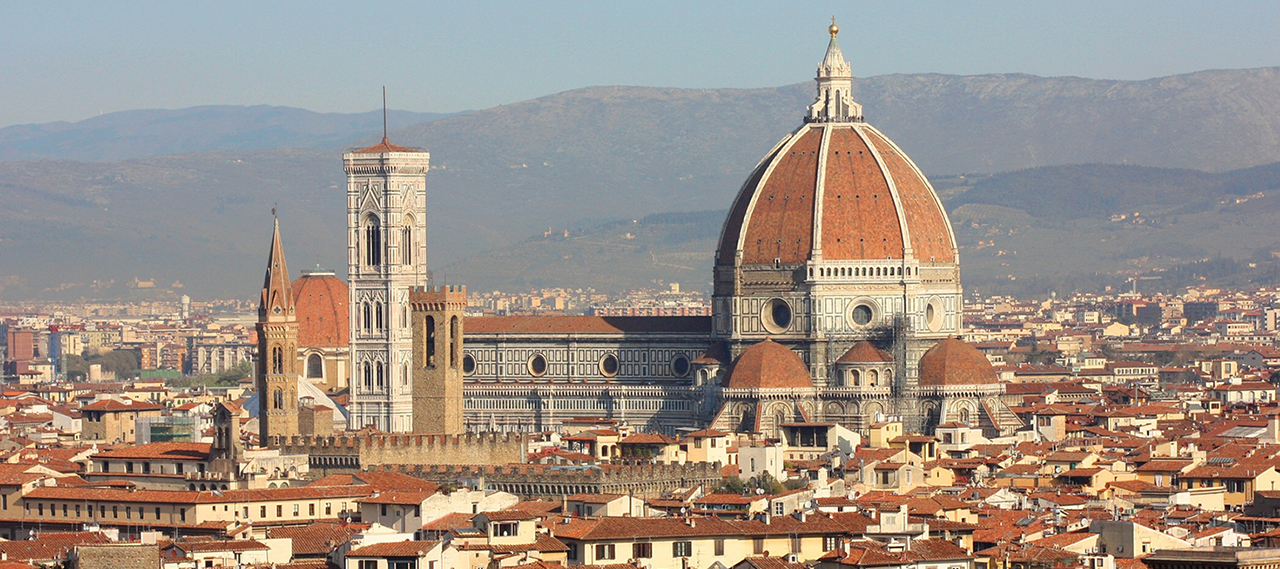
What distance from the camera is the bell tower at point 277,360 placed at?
9062 cm

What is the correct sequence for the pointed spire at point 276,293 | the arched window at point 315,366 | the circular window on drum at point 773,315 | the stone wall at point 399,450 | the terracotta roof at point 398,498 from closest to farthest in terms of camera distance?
1. the terracotta roof at point 398,498
2. the stone wall at point 399,450
3. the pointed spire at point 276,293
4. the circular window on drum at point 773,315
5. the arched window at point 315,366

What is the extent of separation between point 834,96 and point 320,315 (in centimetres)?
2919

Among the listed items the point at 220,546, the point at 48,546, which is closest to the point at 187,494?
the point at 48,546

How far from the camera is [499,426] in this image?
12344cm

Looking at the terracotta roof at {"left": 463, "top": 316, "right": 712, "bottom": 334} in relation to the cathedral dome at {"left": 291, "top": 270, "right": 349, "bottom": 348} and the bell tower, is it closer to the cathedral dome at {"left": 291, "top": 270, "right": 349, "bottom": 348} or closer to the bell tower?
the cathedral dome at {"left": 291, "top": 270, "right": 349, "bottom": 348}

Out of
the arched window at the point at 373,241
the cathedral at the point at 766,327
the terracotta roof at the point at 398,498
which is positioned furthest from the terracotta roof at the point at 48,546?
the arched window at the point at 373,241

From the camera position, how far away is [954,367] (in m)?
113

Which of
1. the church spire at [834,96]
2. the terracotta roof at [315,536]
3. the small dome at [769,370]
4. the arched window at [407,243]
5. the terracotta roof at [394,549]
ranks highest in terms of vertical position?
the church spire at [834,96]

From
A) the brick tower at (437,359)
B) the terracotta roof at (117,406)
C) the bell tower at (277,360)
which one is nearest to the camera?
the bell tower at (277,360)

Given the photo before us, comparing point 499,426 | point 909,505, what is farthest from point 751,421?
point 909,505

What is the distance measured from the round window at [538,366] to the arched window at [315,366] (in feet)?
56.2

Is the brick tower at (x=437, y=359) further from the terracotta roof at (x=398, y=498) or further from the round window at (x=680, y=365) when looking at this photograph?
the terracotta roof at (x=398, y=498)

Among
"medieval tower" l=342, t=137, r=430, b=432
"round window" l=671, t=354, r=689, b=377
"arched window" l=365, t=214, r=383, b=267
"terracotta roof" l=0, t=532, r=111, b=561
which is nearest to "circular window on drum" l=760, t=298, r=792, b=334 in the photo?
"round window" l=671, t=354, r=689, b=377

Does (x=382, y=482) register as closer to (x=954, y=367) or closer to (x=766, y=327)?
(x=954, y=367)
